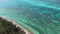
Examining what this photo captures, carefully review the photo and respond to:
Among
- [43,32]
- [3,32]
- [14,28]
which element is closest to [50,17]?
[43,32]

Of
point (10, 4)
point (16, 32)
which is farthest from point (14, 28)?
point (10, 4)

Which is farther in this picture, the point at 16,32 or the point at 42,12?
the point at 42,12

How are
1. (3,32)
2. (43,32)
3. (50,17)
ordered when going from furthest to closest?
(50,17)
(43,32)
(3,32)

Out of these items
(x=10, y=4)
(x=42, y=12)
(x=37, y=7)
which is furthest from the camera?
(x=10, y=4)

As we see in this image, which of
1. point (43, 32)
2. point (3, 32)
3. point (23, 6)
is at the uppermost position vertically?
point (23, 6)

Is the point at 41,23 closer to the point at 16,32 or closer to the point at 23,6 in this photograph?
the point at 16,32

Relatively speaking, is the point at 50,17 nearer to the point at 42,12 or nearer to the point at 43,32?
the point at 42,12

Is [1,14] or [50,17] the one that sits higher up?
[50,17]
